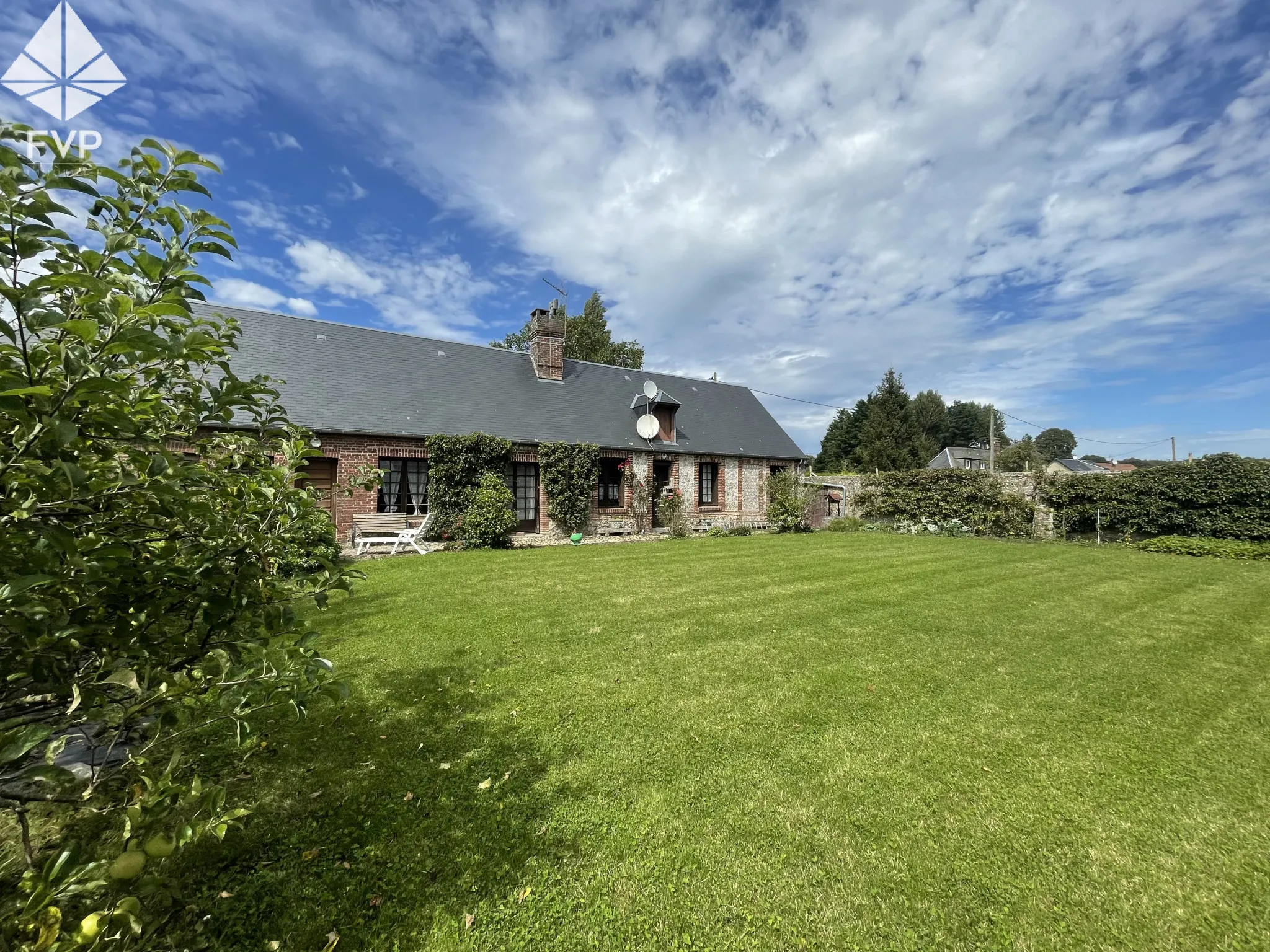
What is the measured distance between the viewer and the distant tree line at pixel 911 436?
28672mm

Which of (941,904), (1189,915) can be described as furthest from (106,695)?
(1189,915)

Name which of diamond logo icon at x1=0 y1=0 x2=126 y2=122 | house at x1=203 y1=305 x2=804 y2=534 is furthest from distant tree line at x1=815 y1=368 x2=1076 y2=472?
diamond logo icon at x1=0 y1=0 x2=126 y2=122

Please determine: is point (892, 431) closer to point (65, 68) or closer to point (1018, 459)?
point (1018, 459)

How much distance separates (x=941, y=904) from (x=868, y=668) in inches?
98.9

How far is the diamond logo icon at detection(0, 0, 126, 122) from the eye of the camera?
3814 mm

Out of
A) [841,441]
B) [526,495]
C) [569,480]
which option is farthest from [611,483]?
[841,441]

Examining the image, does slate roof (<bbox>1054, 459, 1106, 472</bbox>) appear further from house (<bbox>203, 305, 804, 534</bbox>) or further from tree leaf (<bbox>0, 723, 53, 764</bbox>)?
tree leaf (<bbox>0, 723, 53, 764</bbox>)

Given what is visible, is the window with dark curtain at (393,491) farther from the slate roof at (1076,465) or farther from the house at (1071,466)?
the slate roof at (1076,465)

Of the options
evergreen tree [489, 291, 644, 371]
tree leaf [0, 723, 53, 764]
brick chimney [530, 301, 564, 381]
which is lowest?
tree leaf [0, 723, 53, 764]

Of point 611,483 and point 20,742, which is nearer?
point 20,742

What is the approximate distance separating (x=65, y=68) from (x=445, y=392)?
10.5 metres

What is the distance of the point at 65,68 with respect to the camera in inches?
157

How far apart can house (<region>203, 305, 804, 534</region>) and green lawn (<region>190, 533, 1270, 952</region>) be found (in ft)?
26.3

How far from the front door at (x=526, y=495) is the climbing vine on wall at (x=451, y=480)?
71.3 inches
